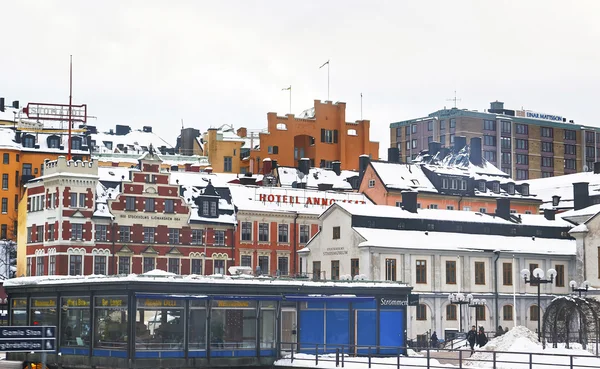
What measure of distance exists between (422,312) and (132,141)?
6890cm

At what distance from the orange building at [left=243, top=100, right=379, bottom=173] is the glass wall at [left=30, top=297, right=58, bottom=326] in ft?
244

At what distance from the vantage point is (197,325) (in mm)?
58938

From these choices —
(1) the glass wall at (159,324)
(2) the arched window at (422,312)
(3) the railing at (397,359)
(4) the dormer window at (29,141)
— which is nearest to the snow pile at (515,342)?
(3) the railing at (397,359)

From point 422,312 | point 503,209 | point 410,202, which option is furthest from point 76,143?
point 422,312

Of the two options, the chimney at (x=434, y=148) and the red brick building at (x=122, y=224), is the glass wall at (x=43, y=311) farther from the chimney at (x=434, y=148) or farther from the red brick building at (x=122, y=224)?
the chimney at (x=434, y=148)

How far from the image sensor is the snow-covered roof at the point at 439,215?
9594 centimetres

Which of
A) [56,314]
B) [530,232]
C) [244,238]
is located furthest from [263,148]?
[56,314]

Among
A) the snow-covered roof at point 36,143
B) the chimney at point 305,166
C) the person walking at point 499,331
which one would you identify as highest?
the snow-covered roof at point 36,143

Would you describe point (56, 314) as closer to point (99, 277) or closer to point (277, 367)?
point (99, 277)

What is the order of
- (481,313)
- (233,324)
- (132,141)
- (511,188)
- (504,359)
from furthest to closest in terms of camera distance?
(132,141), (511,188), (481,313), (233,324), (504,359)

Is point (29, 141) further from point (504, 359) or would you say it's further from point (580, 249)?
point (504, 359)

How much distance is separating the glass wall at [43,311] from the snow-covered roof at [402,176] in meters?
55.2

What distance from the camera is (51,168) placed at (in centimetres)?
10119

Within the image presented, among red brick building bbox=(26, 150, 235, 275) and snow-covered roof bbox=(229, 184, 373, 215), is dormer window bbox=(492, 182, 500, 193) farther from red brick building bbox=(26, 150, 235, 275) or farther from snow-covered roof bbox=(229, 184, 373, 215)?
red brick building bbox=(26, 150, 235, 275)
